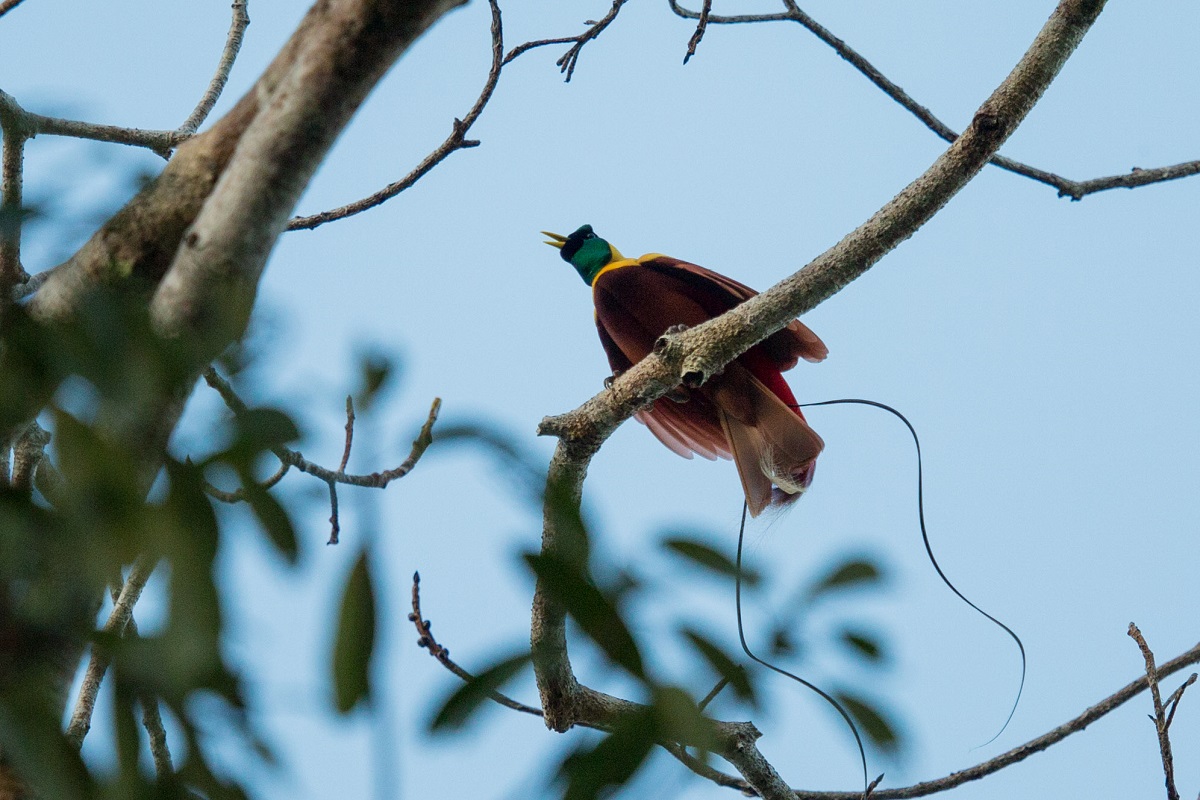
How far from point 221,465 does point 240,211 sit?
10.7 inches

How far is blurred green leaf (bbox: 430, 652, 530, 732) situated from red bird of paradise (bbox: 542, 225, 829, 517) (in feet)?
7.65

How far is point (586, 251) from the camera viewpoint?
4844 mm

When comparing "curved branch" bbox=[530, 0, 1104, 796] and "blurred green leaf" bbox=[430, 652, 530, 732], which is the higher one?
"curved branch" bbox=[530, 0, 1104, 796]

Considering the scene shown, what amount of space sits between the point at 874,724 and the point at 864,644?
7cm

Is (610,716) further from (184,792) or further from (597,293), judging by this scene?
(597,293)

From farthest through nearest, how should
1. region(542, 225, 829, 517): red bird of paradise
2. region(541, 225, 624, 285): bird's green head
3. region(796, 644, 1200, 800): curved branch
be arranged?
region(541, 225, 624, 285): bird's green head → region(542, 225, 829, 517): red bird of paradise → region(796, 644, 1200, 800): curved branch

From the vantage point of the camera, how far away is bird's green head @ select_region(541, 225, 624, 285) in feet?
15.8

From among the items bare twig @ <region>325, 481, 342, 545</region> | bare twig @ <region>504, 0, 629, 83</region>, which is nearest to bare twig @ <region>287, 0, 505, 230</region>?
bare twig @ <region>504, 0, 629, 83</region>

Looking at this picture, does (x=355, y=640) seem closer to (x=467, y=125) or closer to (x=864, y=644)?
(x=864, y=644)

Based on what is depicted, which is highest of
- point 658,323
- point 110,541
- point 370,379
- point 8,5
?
point 658,323

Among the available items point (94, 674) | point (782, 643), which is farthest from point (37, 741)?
point (94, 674)

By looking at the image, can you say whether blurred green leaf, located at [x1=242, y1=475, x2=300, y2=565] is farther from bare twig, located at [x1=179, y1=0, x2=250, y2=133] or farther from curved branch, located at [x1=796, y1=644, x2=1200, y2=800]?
bare twig, located at [x1=179, y1=0, x2=250, y2=133]

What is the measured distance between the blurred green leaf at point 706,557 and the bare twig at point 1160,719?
1168mm

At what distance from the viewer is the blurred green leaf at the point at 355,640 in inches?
26.9
